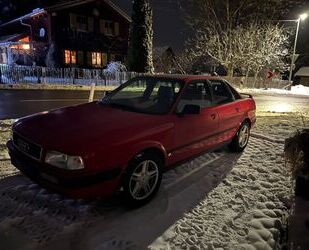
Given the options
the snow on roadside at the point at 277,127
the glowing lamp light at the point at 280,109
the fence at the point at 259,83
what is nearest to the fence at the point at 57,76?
the fence at the point at 259,83

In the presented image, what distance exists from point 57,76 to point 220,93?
62.5 feet

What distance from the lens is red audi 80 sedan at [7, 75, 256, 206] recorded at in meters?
3.36

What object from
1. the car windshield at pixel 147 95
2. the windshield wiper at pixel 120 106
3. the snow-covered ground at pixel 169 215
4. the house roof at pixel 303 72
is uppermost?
the house roof at pixel 303 72

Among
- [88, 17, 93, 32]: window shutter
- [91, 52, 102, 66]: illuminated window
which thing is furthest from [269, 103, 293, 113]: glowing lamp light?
[88, 17, 93, 32]: window shutter

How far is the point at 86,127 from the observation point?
374cm

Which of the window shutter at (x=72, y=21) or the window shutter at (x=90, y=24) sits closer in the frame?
the window shutter at (x=72, y=21)

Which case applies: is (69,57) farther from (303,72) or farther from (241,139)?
(303,72)

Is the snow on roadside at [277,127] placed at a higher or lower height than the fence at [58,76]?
lower

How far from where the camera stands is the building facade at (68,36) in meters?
28.2

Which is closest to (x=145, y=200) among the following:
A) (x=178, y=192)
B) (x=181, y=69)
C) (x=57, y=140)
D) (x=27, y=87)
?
(x=178, y=192)

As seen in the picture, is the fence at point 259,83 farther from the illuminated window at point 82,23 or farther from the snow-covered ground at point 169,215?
the snow-covered ground at point 169,215

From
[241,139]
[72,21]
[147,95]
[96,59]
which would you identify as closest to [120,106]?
[147,95]

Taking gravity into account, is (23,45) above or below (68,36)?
below

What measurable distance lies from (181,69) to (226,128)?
3089cm
